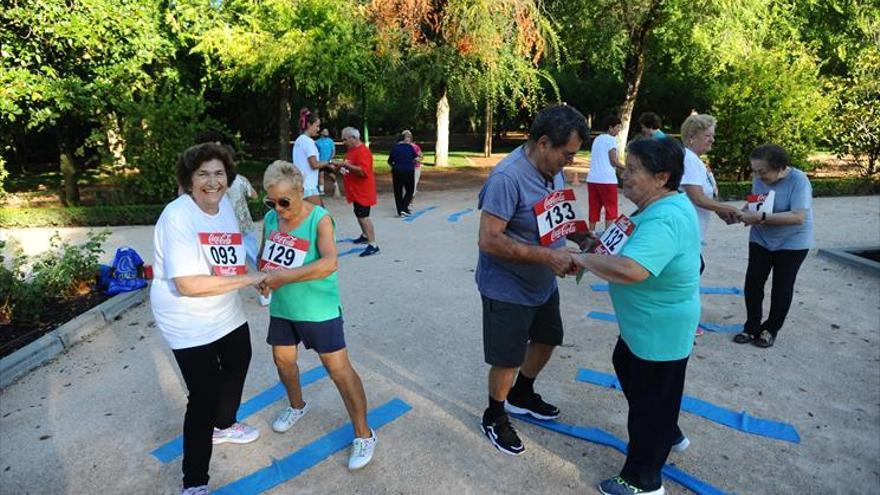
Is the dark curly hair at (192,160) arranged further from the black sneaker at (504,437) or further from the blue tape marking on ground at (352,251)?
the blue tape marking on ground at (352,251)

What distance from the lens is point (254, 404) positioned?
3.99m

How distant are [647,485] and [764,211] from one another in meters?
2.56

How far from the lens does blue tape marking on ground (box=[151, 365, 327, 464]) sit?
3.42 m

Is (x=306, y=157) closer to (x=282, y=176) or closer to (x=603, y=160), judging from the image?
(x=603, y=160)

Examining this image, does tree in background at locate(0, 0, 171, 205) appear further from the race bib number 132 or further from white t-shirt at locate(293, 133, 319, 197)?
the race bib number 132

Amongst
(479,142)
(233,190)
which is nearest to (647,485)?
(233,190)

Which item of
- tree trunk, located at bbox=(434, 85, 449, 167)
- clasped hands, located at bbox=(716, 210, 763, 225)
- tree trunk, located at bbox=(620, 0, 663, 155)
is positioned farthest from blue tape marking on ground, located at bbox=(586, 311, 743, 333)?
tree trunk, located at bbox=(434, 85, 449, 167)

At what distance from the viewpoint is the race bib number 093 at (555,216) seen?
291cm

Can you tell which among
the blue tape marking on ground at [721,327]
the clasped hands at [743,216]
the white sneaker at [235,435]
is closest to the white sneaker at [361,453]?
the white sneaker at [235,435]

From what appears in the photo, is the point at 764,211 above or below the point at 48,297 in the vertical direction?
above

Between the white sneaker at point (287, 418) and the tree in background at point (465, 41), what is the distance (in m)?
13.4

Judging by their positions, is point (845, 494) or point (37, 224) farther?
point (37, 224)

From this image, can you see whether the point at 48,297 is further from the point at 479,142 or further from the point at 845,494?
the point at 479,142

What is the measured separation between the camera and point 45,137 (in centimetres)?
2417
